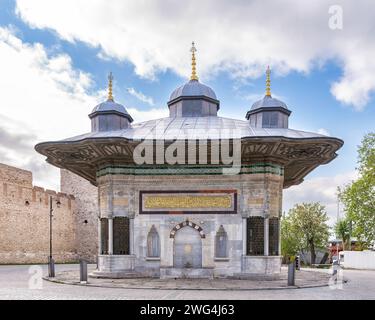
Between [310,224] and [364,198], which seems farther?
[310,224]

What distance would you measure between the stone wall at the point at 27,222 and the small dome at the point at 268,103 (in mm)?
19720

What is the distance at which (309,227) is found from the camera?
43.9m

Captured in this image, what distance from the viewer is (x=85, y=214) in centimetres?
3956

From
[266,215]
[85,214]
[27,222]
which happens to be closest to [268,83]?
[266,215]

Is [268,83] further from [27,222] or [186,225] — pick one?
[27,222]

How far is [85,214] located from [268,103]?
25.3 meters

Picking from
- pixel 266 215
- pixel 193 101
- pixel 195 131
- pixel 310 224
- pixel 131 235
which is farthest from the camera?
pixel 310 224

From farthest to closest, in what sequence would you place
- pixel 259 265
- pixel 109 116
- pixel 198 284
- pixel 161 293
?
pixel 109 116 → pixel 259 265 → pixel 198 284 → pixel 161 293

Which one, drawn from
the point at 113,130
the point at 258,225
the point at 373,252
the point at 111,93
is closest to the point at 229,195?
the point at 258,225

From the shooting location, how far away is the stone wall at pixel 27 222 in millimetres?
30516

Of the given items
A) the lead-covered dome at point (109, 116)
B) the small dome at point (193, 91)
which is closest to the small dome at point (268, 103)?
the small dome at point (193, 91)

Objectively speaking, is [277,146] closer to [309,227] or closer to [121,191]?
[121,191]

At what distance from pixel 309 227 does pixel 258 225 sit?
94.0ft

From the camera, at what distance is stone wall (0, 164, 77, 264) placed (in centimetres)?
3052
